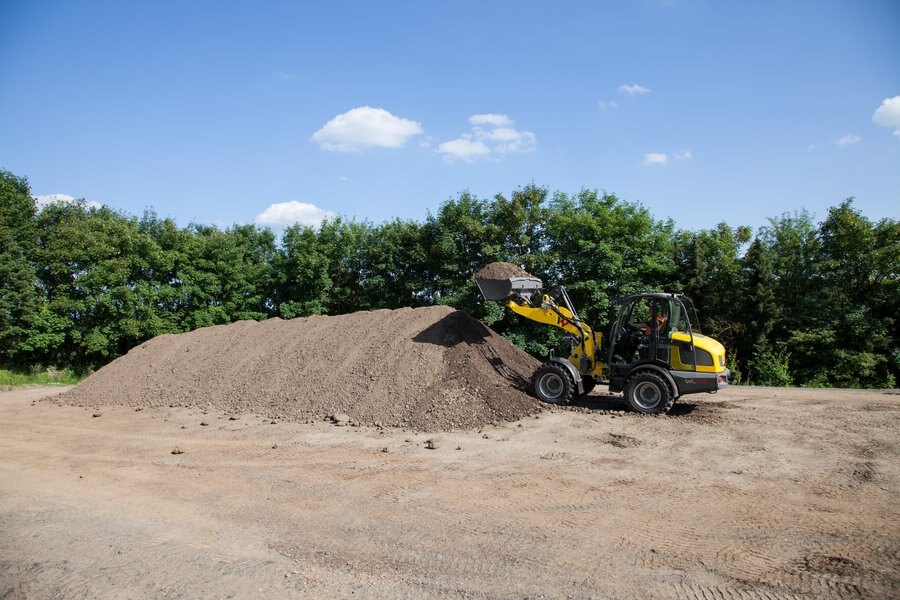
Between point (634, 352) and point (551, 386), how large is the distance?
Answer: 2.05m

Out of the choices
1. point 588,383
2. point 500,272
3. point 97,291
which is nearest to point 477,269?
point 500,272

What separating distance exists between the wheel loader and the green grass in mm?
24608

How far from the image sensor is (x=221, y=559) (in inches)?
198

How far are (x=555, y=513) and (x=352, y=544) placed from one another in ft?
7.75

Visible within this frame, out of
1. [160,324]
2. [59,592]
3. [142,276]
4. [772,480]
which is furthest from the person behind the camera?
[142,276]

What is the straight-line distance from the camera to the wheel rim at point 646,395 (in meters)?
11.4

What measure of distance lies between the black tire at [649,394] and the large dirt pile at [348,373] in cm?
212

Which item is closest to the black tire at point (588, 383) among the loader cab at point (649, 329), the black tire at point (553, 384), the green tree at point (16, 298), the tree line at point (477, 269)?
the black tire at point (553, 384)

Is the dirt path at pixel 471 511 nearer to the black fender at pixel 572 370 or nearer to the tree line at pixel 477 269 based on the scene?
the black fender at pixel 572 370

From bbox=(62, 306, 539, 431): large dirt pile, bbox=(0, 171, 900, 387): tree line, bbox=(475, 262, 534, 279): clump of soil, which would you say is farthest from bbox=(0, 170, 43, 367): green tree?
bbox=(475, 262, 534, 279): clump of soil

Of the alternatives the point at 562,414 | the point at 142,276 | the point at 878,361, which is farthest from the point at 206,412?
the point at 878,361

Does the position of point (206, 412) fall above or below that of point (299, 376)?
below

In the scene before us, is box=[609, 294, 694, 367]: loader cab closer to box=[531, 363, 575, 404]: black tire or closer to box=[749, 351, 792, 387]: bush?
box=[531, 363, 575, 404]: black tire

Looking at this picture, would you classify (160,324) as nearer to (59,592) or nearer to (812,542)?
(59,592)
